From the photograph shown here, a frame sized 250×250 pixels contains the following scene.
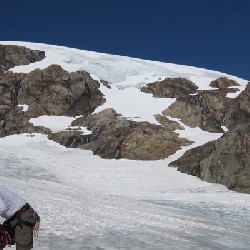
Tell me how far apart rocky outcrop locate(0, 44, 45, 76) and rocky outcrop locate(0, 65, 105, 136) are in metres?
6.53

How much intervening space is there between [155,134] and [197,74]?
56956mm

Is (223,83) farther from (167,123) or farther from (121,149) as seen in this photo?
(121,149)

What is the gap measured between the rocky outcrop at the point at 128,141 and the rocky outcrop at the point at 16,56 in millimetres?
34579

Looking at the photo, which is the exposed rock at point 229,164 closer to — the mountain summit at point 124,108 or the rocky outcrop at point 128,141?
the mountain summit at point 124,108

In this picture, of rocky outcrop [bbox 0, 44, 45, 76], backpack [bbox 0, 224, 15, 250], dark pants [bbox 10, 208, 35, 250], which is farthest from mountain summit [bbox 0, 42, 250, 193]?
backpack [bbox 0, 224, 15, 250]

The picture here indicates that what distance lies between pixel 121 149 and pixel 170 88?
3825 cm

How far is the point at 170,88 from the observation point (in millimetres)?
92188

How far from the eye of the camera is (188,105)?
264 ft

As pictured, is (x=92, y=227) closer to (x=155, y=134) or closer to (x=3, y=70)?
(x=155, y=134)

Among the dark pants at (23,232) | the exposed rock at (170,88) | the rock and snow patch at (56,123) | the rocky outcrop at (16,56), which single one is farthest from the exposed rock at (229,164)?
the rocky outcrop at (16,56)

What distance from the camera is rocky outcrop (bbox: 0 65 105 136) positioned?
80000mm

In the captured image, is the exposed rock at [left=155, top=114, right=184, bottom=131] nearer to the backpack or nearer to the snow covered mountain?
the snow covered mountain

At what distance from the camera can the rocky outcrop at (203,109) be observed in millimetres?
77062

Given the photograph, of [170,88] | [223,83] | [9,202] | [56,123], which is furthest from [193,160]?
[223,83]
